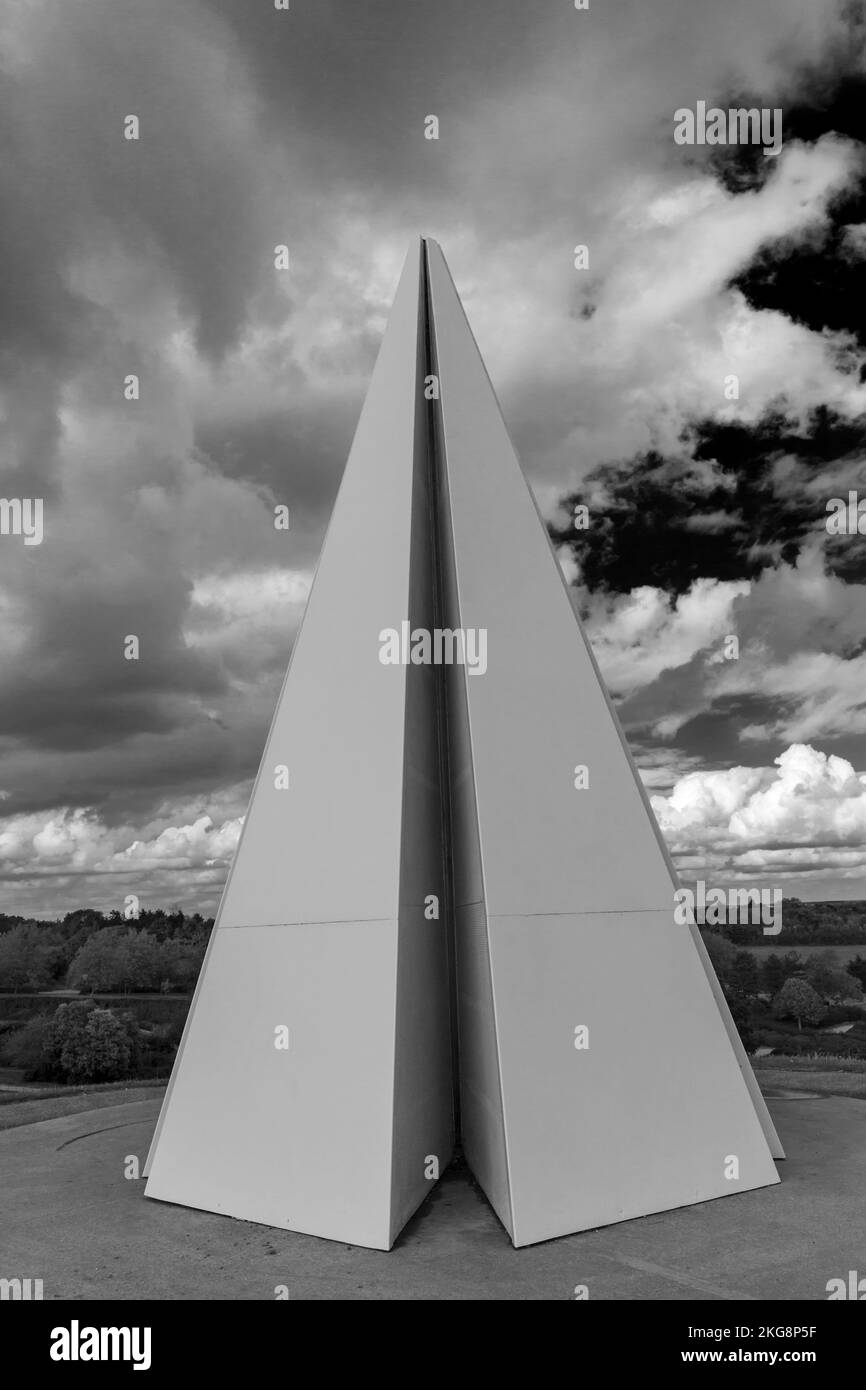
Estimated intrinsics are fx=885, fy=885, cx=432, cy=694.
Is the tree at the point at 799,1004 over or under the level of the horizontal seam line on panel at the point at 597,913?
under

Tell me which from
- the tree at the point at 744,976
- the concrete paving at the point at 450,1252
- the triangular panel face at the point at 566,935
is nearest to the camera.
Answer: the concrete paving at the point at 450,1252

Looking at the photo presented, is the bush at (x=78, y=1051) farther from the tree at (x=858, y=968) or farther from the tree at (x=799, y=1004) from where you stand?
the tree at (x=858, y=968)

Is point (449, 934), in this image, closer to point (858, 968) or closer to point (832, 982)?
point (832, 982)

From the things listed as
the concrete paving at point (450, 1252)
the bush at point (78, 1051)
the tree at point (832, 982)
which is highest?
the concrete paving at point (450, 1252)

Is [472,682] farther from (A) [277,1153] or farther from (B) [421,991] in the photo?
(A) [277,1153]

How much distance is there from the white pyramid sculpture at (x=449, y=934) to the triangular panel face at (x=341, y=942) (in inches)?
1.1

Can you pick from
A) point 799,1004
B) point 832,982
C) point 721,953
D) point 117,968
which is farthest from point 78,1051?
point 832,982

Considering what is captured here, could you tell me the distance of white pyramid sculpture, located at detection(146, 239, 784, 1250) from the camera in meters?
7.95

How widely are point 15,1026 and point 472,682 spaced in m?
21.2

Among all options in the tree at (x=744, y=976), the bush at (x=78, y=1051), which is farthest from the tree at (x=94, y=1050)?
the tree at (x=744, y=976)

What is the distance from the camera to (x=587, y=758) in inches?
367

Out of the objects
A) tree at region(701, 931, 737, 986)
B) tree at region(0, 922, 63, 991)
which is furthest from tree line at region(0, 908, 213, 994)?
tree at region(701, 931, 737, 986)

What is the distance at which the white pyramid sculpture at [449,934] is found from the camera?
26.1 ft
